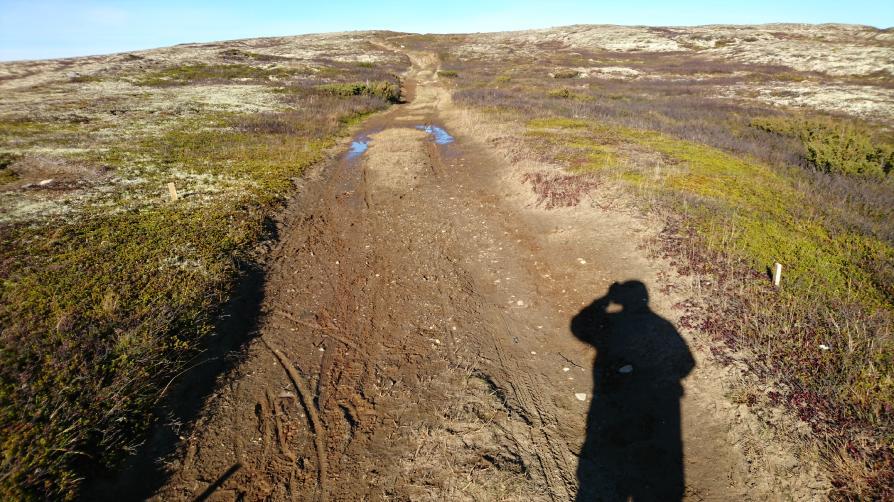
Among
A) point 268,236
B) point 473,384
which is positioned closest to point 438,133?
point 268,236

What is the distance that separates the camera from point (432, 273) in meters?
10.8

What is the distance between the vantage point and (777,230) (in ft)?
37.3

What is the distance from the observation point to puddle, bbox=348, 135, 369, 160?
75.8 feet

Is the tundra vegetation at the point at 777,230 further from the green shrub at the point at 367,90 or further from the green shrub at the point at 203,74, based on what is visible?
the green shrub at the point at 203,74

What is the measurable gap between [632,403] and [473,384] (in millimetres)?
2519

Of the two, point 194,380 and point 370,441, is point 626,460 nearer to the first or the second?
point 370,441

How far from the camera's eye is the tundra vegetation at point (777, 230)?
233 inches

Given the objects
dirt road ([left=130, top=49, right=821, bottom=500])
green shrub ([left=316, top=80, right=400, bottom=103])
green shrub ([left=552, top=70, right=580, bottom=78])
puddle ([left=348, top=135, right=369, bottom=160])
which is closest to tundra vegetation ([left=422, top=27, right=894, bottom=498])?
dirt road ([left=130, top=49, right=821, bottom=500])

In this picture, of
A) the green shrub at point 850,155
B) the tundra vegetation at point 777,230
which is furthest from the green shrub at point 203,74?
the green shrub at point 850,155

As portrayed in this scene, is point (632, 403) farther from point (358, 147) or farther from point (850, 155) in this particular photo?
point (358, 147)

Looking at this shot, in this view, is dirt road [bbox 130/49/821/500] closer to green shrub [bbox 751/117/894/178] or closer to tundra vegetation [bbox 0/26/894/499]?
tundra vegetation [bbox 0/26/894/499]

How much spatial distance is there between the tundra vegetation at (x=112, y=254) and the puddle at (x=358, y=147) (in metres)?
1.83

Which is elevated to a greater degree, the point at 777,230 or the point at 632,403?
the point at 777,230

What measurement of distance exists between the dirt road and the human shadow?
0.02 m
